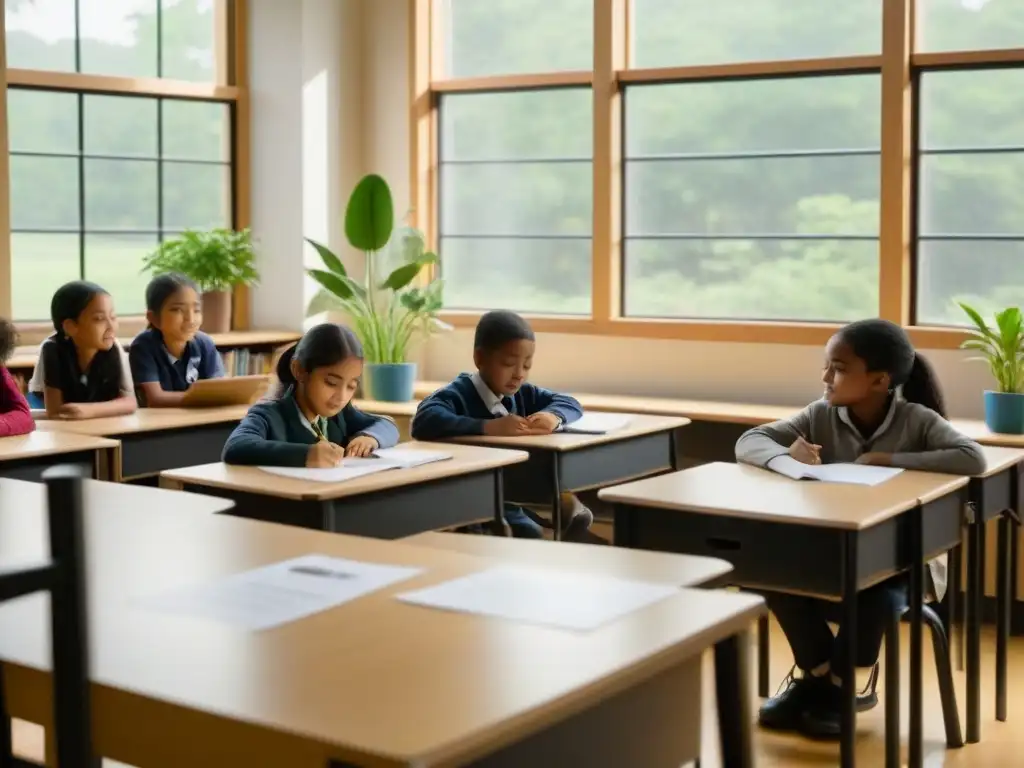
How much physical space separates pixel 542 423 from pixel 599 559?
1703mm

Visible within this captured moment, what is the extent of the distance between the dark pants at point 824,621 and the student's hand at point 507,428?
3.01ft

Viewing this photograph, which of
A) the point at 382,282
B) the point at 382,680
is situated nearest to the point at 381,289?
the point at 382,282

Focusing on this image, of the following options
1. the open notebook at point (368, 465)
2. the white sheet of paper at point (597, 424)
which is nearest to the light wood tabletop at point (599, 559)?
the open notebook at point (368, 465)

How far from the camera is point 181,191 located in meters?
6.43

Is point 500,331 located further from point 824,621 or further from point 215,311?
point 215,311

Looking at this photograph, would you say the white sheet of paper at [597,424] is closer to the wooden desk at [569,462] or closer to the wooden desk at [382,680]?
the wooden desk at [569,462]

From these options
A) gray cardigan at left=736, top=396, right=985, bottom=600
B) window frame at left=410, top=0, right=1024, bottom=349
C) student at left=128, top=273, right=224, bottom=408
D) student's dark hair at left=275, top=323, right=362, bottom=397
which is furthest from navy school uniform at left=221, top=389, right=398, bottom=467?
window frame at left=410, top=0, right=1024, bottom=349

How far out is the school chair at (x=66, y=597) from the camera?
1.15 meters

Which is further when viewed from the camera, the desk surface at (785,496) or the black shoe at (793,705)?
the black shoe at (793,705)

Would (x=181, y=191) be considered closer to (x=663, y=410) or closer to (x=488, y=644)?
(x=663, y=410)

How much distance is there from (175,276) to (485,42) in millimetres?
1971

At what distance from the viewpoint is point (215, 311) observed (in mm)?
6328

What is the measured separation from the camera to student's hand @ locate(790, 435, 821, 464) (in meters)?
3.65

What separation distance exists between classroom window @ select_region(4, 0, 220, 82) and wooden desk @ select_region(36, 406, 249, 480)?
1.96 m
